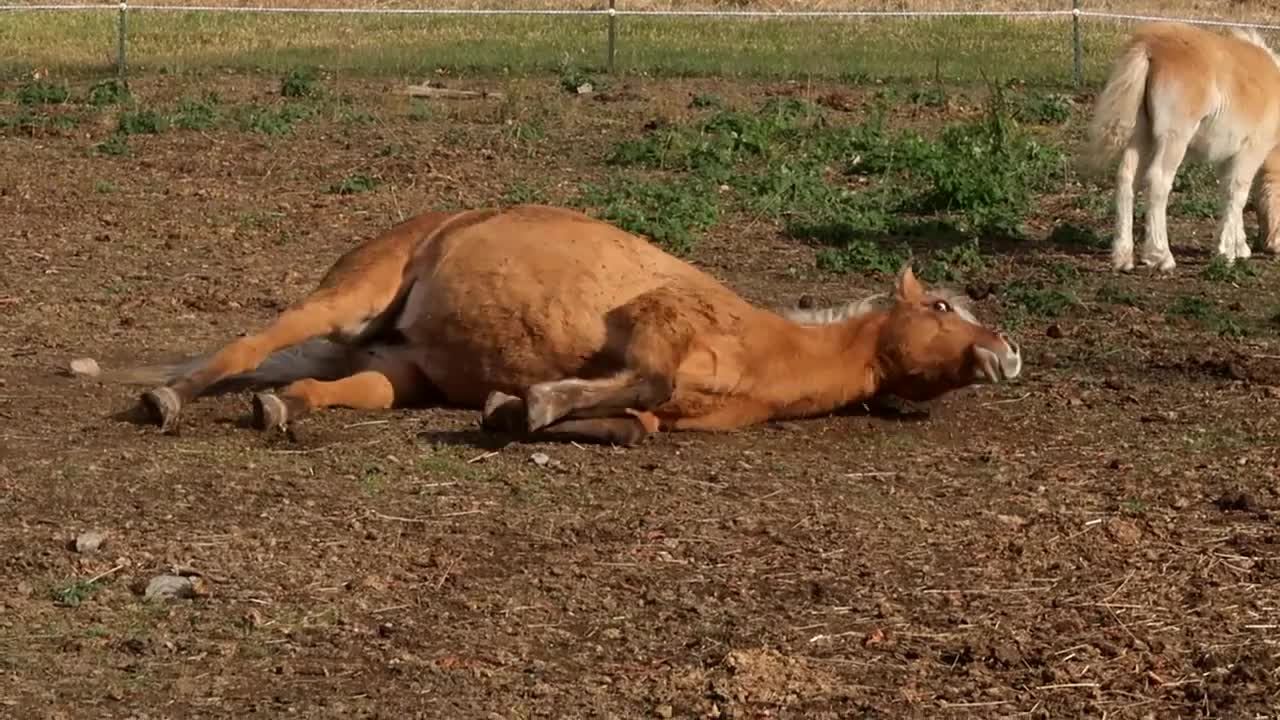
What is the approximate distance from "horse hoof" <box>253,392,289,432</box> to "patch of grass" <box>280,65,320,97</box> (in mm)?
11167

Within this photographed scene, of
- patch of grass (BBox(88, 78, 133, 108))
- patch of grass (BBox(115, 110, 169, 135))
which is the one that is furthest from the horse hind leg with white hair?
patch of grass (BBox(88, 78, 133, 108))

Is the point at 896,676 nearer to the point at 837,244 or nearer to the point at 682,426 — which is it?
the point at 682,426

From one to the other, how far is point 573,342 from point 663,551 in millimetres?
1459

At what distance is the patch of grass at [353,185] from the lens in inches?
523

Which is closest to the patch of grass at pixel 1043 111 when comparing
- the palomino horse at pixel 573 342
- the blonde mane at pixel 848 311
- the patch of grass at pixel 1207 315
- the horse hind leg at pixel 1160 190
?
the horse hind leg at pixel 1160 190

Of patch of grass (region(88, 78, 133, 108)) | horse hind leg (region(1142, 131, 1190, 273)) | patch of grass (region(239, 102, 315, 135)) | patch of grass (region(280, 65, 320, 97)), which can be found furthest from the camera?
patch of grass (region(280, 65, 320, 97))

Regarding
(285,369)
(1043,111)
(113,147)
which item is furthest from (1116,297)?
(113,147)

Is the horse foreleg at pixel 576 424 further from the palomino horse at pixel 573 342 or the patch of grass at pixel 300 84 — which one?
the patch of grass at pixel 300 84

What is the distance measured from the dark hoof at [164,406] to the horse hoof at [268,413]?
297 millimetres

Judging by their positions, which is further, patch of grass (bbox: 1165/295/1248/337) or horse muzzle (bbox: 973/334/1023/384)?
patch of grass (bbox: 1165/295/1248/337)

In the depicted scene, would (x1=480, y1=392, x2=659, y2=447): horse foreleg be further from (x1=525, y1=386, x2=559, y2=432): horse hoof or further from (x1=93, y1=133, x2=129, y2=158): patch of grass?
(x1=93, y1=133, x2=129, y2=158): patch of grass

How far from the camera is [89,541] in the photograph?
590 centimetres

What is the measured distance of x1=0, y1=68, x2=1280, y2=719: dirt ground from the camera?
194 inches

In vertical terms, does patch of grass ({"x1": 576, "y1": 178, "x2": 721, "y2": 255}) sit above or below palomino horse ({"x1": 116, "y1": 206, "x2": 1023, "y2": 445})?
below
